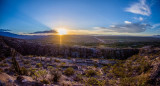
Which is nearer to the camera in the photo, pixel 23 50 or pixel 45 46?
pixel 23 50

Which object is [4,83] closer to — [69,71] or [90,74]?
[69,71]

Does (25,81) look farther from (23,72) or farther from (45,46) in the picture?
(45,46)

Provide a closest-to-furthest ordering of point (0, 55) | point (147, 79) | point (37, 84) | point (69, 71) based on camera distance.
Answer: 1. point (37, 84)
2. point (147, 79)
3. point (69, 71)
4. point (0, 55)

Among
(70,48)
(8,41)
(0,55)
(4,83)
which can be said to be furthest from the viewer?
(70,48)

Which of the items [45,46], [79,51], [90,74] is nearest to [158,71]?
[90,74]

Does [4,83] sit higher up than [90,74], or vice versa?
[4,83]

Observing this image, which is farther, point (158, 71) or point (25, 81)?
point (158, 71)

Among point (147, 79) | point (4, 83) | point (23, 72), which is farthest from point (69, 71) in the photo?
point (147, 79)

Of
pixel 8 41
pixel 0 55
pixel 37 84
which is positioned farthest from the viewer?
pixel 8 41

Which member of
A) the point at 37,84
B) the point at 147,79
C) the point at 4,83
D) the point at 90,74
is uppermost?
the point at 4,83
